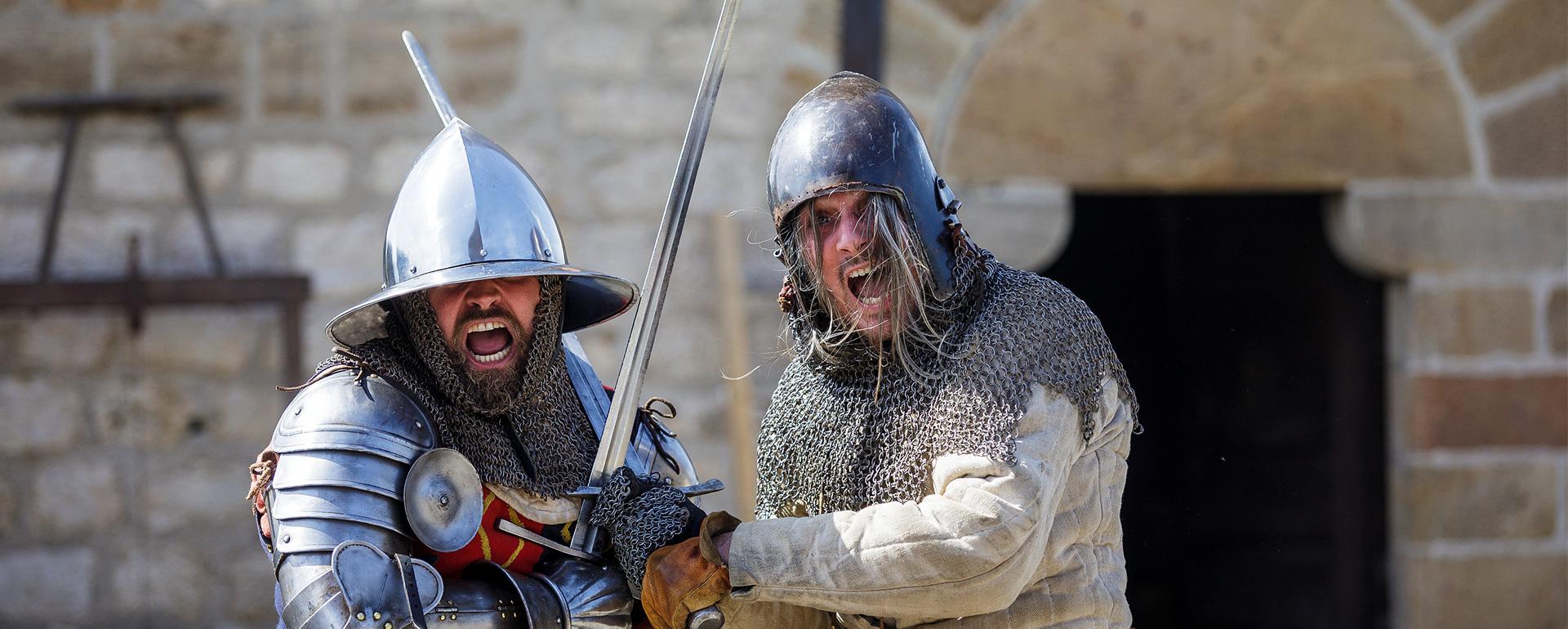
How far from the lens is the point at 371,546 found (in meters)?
2.76

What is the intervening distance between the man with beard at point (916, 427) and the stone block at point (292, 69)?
2.74 metres

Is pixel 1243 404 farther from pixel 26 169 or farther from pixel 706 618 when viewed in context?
pixel 26 169

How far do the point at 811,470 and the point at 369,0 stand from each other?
115 inches

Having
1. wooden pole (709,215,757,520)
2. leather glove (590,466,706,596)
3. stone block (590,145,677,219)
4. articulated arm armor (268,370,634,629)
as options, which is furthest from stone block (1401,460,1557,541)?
articulated arm armor (268,370,634,629)

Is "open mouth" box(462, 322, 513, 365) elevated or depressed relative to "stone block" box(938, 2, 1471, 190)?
depressed

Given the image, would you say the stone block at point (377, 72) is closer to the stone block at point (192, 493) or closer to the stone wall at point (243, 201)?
the stone wall at point (243, 201)

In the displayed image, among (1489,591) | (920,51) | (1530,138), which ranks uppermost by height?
(920,51)

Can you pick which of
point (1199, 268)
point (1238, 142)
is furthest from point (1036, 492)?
point (1199, 268)

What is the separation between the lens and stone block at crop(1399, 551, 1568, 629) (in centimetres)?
563

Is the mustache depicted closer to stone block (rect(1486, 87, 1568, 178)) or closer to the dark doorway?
the dark doorway

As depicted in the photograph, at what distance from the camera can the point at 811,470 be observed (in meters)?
3.09

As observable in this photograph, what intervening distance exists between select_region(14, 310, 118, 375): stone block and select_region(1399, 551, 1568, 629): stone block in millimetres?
4569

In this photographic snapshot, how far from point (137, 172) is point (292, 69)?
1.99ft

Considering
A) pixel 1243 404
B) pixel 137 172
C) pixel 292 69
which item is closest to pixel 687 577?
pixel 292 69
